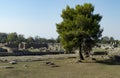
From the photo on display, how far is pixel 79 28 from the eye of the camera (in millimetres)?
46969

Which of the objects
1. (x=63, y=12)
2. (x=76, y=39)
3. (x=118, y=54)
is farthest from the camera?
(x=118, y=54)

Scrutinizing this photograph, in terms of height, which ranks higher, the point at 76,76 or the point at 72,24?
the point at 72,24

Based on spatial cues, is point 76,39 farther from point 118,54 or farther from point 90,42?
point 118,54

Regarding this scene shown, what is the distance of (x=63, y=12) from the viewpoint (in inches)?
1924

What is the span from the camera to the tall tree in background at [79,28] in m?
46.1

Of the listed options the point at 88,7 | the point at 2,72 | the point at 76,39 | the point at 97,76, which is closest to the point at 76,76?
the point at 97,76

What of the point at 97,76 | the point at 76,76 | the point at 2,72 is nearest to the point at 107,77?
the point at 97,76

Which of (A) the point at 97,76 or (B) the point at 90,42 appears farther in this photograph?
(B) the point at 90,42

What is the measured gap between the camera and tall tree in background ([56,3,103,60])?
1815 inches

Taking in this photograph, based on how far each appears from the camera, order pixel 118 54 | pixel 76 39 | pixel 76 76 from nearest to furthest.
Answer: pixel 76 76, pixel 76 39, pixel 118 54

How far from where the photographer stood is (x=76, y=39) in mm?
45844

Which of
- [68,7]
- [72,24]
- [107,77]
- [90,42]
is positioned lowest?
[107,77]

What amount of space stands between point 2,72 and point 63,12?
21611 millimetres

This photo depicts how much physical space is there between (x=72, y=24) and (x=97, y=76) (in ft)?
63.6
